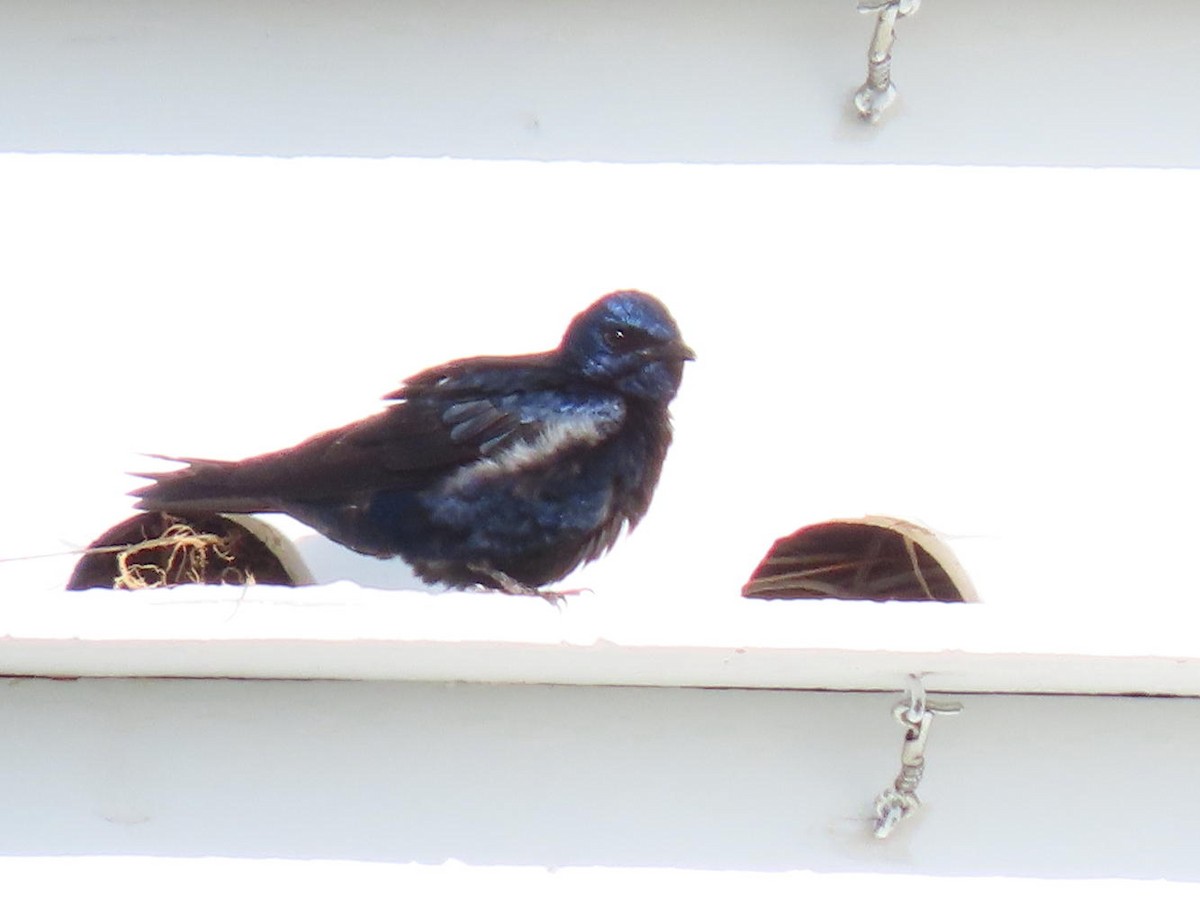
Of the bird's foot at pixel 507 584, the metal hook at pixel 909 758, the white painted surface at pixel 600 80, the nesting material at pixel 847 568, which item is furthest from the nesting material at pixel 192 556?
the metal hook at pixel 909 758

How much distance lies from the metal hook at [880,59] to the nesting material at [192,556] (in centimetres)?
81

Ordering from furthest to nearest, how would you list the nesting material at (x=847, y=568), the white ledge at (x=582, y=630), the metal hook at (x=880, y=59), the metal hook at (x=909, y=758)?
the nesting material at (x=847, y=568) < the metal hook at (x=880, y=59) < the metal hook at (x=909, y=758) < the white ledge at (x=582, y=630)

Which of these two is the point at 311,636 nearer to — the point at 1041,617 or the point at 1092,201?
the point at 1041,617

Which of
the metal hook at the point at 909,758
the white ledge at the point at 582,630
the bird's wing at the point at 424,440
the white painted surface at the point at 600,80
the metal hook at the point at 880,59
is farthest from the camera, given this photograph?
the white painted surface at the point at 600,80

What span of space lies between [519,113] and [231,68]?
1.10ft

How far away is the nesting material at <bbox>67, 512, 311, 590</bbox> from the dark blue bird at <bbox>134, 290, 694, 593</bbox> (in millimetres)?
223

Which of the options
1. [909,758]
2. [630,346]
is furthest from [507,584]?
[909,758]

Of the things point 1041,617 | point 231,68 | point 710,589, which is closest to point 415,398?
point 710,589

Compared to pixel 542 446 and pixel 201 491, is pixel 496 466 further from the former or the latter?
pixel 201 491

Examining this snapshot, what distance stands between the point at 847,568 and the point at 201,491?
947 millimetres

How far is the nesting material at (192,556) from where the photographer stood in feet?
7.22

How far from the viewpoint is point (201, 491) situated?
1.94 metres

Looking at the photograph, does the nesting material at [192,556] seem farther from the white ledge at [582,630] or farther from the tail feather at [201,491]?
the white ledge at [582,630]

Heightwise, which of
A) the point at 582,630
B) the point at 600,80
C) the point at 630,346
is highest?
the point at 600,80
